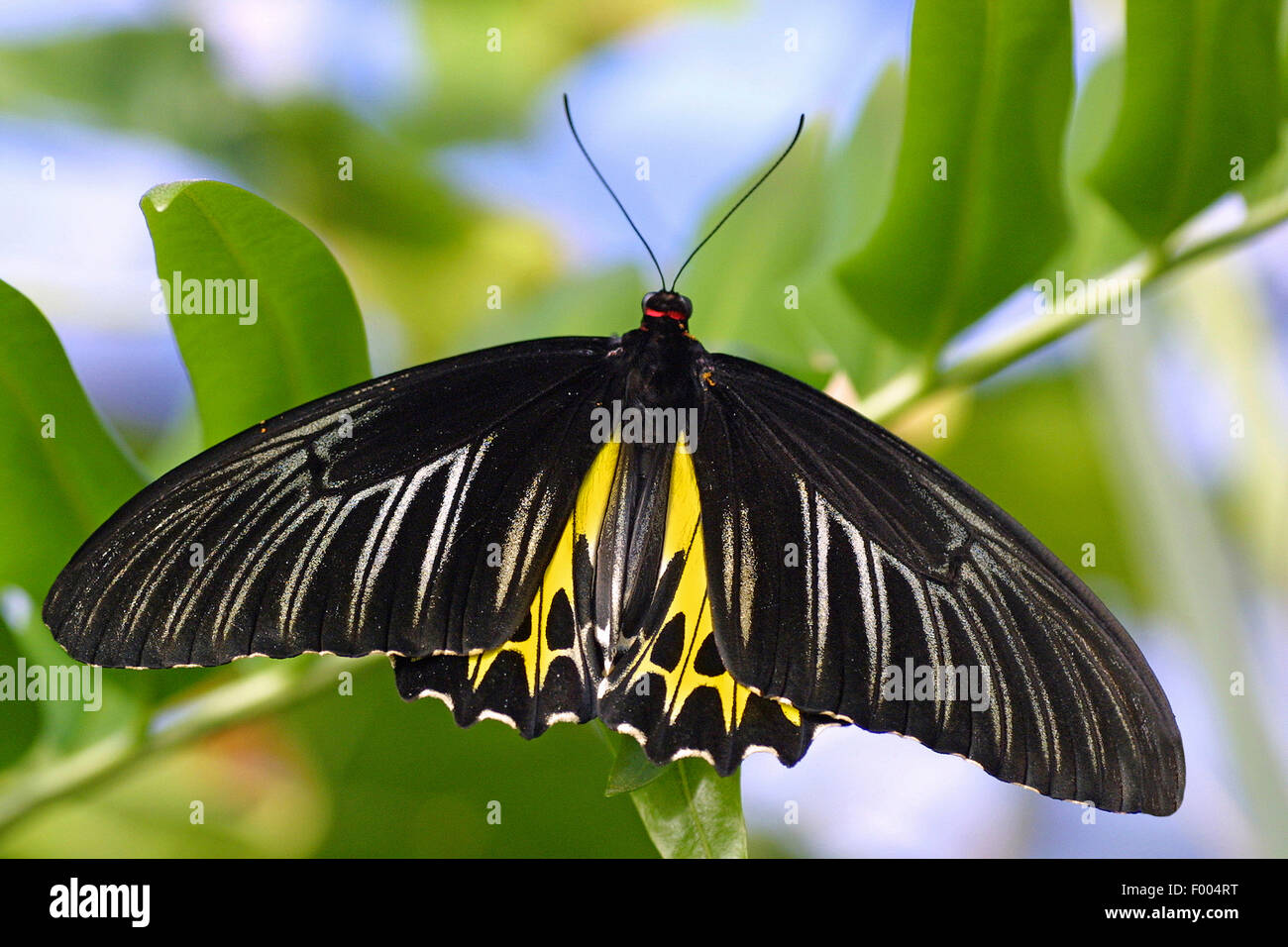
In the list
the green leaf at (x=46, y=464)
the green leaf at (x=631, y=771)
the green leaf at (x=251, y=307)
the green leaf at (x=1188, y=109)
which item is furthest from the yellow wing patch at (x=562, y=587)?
the green leaf at (x=1188, y=109)

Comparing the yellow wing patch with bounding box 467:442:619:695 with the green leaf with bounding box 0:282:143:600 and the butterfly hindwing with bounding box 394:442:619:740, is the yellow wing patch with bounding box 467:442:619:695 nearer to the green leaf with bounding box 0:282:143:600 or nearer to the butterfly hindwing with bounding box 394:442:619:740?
the butterfly hindwing with bounding box 394:442:619:740

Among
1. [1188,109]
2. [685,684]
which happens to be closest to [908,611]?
[685,684]

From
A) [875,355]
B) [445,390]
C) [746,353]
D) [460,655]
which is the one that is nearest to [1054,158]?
[875,355]

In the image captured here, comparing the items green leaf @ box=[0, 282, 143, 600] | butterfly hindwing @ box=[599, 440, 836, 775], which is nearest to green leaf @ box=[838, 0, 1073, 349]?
butterfly hindwing @ box=[599, 440, 836, 775]

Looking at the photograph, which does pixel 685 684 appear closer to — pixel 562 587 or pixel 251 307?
pixel 562 587

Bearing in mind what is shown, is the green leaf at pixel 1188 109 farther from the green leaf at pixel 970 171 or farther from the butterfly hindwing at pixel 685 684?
the butterfly hindwing at pixel 685 684
